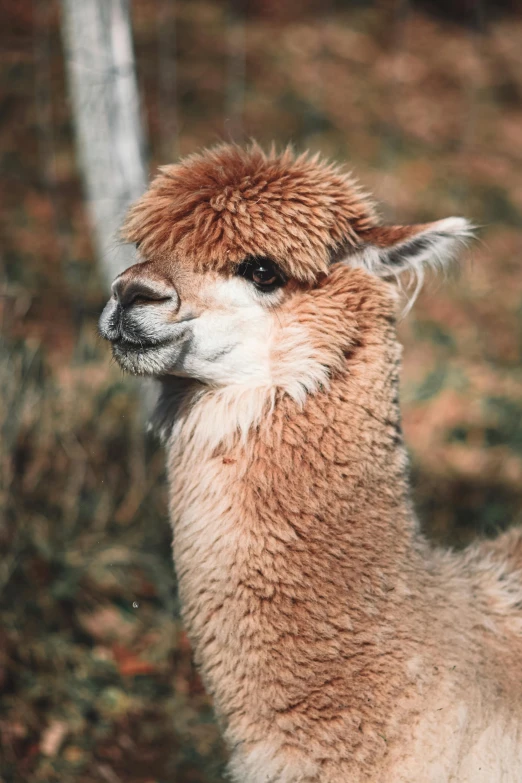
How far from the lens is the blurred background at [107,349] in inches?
135

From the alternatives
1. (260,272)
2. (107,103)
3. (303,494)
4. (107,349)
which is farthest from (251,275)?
(107,349)

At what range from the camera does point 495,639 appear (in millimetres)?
2424

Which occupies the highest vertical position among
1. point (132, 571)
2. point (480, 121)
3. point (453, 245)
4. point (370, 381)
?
point (480, 121)

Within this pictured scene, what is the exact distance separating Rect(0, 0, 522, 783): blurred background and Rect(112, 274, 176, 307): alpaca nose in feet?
2.88

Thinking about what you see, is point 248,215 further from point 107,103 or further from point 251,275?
point 107,103

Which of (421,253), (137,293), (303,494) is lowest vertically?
(303,494)

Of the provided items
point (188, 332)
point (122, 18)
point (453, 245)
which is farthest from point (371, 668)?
point (122, 18)

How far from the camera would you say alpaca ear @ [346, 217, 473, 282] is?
2383 mm

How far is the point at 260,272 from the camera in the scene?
2.31m

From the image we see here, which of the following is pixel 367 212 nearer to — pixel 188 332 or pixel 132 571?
pixel 188 332

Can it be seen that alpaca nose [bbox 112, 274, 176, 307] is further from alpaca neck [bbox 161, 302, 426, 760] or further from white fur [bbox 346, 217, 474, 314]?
white fur [bbox 346, 217, 474, 314]

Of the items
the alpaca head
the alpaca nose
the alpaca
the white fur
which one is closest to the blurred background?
the white fur

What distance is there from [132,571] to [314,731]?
1941mm

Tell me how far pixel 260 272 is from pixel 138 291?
12.7 inches
